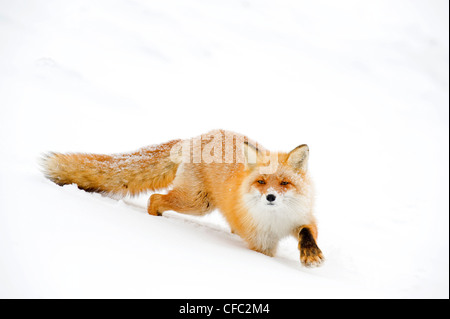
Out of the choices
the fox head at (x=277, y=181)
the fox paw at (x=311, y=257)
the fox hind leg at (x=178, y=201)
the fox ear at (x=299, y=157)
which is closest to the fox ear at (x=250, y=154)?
the fox head at (x=277, y=181)

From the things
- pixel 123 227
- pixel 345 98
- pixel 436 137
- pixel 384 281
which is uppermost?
pixel 345 98

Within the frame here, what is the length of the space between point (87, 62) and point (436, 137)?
452 inches

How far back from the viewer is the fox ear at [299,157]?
154 inches

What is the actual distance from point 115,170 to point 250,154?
1.66 m

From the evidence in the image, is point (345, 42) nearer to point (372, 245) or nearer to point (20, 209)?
point (372, 245)

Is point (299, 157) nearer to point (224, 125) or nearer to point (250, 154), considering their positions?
point (250, 154)

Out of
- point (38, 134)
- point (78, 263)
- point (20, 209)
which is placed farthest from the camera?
point (38, 134)

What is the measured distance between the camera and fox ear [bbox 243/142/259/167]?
4.02 metres

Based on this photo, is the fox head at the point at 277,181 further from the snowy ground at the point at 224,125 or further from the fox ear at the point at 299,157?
the snowy ground at the point at 224,125

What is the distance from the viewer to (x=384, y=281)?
4.30 metres

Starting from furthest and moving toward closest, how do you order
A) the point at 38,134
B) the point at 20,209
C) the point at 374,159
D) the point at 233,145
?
1. the point at 374,159
2. the point at 38,134
3. the point at 233,145
4. the point at 20,209

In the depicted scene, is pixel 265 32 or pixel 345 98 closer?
pixel 345 98

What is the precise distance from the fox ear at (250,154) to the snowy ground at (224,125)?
35.0 inches

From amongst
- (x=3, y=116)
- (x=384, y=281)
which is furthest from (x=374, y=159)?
(x=3, y=116)
